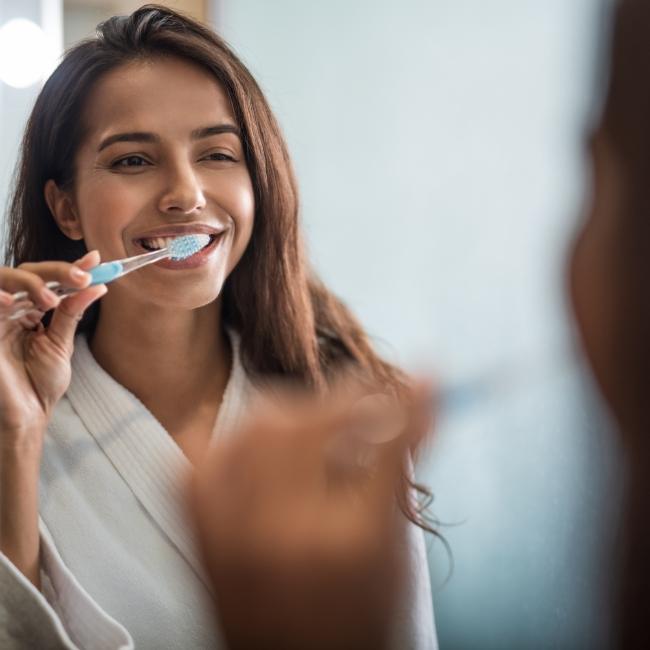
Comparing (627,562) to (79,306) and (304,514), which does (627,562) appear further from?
(79,306)

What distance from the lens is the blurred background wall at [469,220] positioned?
57 cm

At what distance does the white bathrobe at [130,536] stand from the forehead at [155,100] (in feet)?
0.75

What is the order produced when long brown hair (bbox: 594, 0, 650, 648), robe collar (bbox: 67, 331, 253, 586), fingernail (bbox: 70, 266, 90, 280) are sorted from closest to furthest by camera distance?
long brown hair (bbox: 594, 0, 650, 648) < fingernail (bbox: 70, 266, 90, 280) < robe collar (bbox: 67, 331, 253, 586)

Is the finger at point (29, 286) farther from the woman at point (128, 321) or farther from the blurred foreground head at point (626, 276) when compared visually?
the blurred foreground head at point (626, 276)

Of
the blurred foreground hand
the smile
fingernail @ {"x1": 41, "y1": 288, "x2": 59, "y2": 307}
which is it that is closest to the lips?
the smile

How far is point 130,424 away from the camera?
0.65 m

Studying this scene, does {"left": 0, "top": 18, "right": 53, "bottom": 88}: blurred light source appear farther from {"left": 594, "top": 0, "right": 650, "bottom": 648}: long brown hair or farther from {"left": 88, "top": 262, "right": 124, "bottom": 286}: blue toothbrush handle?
{"left": 594, "top": 0, "right": 650, "bottom": 648}: long brown hair

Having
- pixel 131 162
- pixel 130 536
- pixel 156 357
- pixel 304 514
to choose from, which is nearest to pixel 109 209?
pixel 131 162

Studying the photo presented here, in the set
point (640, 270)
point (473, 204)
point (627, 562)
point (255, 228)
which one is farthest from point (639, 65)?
point (255, 228)

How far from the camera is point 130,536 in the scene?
625 millimetres

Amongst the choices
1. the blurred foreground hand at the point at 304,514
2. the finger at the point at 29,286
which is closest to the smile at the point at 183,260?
the finger at the point at 29,286

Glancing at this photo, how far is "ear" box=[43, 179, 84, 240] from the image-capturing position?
643 millimetres

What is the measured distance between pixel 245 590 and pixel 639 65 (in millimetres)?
248

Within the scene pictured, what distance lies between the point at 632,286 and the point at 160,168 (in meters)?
0.40
